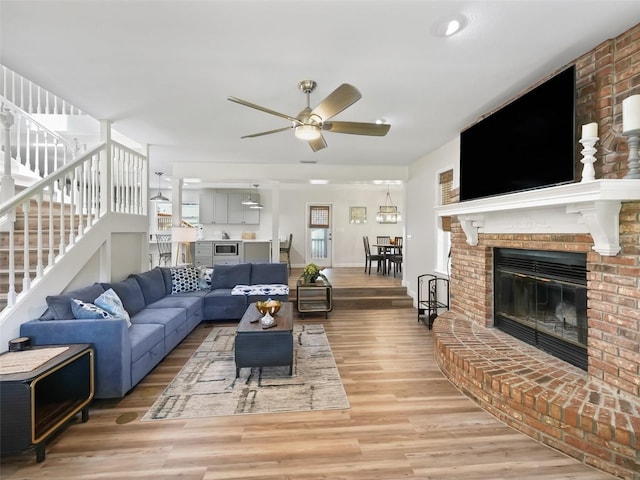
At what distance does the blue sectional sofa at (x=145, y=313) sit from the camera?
97.4 inches

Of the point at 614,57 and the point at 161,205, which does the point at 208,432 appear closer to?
the point at 614,57

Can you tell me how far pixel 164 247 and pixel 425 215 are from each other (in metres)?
6.98

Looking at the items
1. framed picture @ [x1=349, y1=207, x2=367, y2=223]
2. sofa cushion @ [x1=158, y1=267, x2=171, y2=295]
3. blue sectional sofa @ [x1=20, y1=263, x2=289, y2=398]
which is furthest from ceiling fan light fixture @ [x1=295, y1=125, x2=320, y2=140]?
framed picture @ [x1=349, y1=207, x2=367, y2=223]

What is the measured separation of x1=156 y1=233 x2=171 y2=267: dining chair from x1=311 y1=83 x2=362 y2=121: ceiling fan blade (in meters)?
6.57

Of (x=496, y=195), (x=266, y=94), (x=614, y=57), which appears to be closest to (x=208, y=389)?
A: (x=266, y=94)

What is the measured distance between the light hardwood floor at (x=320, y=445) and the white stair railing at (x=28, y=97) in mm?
4542

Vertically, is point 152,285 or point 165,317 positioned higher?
point 152,285

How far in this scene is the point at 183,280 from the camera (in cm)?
491

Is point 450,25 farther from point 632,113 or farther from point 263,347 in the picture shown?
point 263,347

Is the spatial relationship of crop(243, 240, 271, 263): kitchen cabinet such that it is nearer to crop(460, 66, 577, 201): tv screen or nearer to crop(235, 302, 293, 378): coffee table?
crop(235, 302, 293, 378): coffee table

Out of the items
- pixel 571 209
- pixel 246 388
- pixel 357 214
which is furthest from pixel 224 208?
pixel 571 209

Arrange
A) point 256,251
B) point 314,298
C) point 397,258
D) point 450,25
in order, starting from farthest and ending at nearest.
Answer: point 256,251, point 397,258, point 314,298, point 450,25

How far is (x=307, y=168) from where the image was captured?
592 centimetres

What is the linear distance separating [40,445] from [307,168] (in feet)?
16.6
